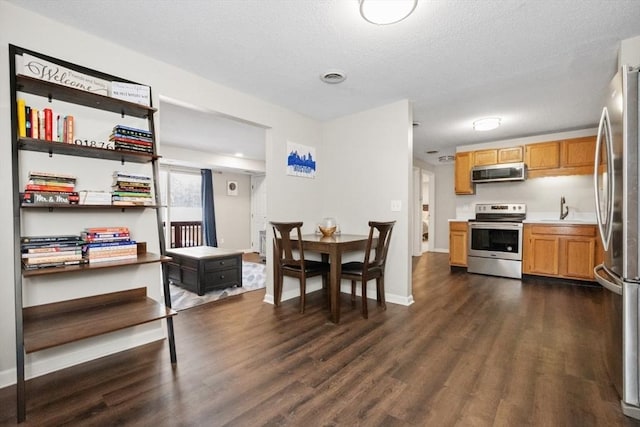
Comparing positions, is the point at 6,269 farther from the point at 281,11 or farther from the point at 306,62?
the point at 306,62

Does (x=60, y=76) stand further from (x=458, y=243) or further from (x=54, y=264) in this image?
(x=458, y=243)

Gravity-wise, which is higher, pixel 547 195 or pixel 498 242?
pixel 547 195

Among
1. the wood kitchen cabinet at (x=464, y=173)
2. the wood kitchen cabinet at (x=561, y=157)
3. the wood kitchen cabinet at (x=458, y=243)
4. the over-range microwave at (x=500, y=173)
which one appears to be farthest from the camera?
the wood kitchen cabinet at (x=464, y=173)

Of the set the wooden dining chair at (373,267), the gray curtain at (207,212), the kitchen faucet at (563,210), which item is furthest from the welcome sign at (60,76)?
the kitchen faucet at (563,210)

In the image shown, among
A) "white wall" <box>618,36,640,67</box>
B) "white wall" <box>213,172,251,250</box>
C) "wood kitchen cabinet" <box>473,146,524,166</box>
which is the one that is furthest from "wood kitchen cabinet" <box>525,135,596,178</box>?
"white wall" <box>213,172,251,250</box>

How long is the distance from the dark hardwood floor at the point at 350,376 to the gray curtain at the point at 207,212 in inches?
166

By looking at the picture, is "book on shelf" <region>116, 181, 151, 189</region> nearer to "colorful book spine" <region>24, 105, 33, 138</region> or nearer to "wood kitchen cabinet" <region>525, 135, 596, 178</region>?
"colorful book spine" <region>24, 105, 33, 138</region>

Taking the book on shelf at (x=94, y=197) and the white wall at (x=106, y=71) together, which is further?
the book on shelf at (x=94, y=197)

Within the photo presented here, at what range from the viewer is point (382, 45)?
2258 millimetres

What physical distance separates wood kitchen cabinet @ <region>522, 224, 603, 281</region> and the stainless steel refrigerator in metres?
3.19

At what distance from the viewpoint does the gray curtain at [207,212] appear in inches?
278

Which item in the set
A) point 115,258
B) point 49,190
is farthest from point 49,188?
point 115,258

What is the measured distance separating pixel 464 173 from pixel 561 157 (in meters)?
1.41

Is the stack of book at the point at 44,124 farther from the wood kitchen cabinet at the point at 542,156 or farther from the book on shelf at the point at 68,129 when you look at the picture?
the wood kitchen cabinet at the point at 542,156
